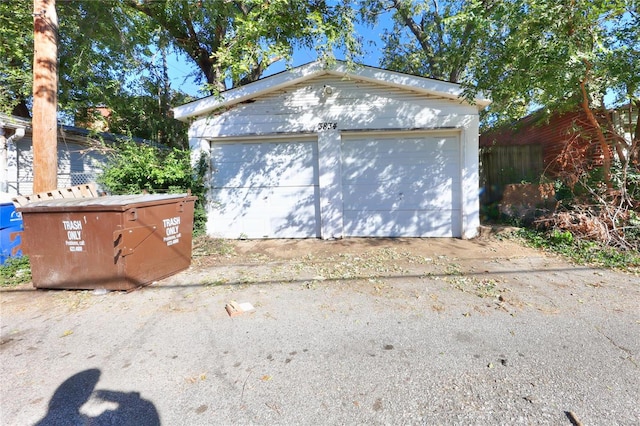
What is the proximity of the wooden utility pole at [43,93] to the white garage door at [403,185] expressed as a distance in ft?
18.8

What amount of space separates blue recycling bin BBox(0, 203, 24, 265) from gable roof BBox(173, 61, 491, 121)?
3696 millimetres

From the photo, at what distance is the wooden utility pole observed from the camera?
542cm

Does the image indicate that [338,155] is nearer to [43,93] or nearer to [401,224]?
[401,224]

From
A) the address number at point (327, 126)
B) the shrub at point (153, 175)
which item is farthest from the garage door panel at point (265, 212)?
the address number at point (327, 126)

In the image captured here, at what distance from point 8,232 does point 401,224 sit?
24.8ft

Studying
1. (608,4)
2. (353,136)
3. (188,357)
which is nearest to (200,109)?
(353,136)

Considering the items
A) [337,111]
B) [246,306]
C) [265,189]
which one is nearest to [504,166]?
[337,111]

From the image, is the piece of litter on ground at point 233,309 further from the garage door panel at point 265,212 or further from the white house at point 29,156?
the white house at point 29,156

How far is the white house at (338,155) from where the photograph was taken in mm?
6863

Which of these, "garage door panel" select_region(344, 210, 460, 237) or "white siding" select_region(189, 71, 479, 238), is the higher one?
"white siding" select_region(189, 71, 479, 238)

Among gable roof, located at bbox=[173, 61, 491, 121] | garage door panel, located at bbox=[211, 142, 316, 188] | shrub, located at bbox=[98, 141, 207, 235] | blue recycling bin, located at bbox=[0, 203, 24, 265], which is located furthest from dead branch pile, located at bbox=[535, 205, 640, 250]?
blue recycling bin, located at bbox=[0, 203, 24, 265]

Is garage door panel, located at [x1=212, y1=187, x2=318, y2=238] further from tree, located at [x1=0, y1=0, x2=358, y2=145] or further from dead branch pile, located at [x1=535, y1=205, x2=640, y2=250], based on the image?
dead branch pile, located at [x1=535, y1=205, x2=640, y2=250]

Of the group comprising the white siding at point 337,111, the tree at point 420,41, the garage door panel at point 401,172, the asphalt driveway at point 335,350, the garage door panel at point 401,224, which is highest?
the tree at point 420,41

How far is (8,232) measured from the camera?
5266mm
